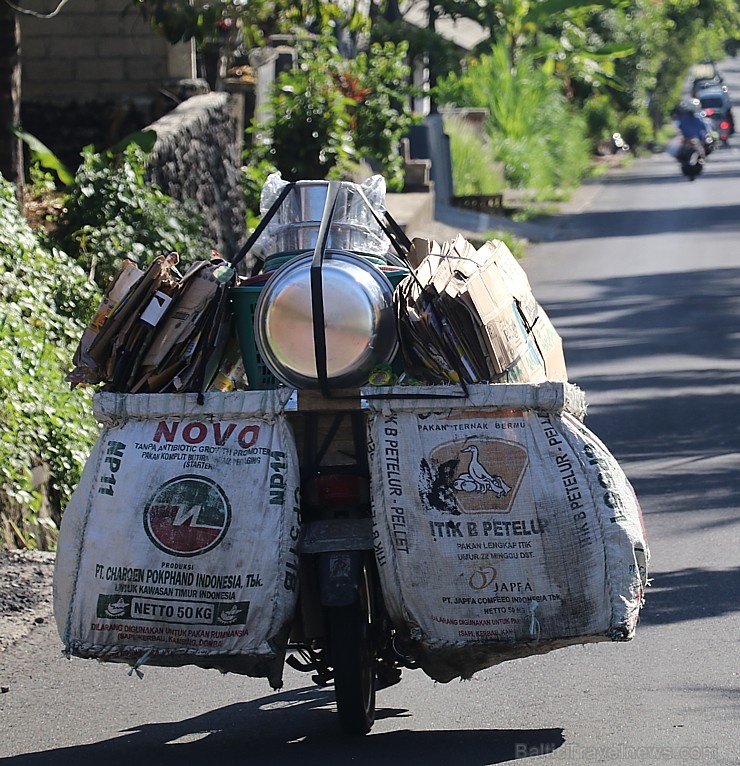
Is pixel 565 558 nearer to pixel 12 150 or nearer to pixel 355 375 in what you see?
pixel 355 375

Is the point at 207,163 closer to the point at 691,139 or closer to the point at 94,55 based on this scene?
the point at 94,55

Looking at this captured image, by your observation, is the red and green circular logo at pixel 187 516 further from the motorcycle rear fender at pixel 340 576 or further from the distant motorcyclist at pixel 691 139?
the distant motorcyclist at pixel 691 139

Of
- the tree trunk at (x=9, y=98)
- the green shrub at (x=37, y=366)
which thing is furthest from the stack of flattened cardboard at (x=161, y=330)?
the tree trunk at (x=9, y=98)

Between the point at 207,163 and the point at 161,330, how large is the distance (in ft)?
32.7

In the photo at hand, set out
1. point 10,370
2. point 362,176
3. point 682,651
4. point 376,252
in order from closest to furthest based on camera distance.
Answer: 1. point 376,252
2. point 682,651
3. point 10,370
4. point 362,176

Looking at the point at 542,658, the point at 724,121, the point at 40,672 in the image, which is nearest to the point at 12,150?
the point at 40,672

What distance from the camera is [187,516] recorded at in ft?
14.4

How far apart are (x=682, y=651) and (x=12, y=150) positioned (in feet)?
23.7

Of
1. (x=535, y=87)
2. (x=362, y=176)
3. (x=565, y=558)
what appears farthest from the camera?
(x=535, y=87)

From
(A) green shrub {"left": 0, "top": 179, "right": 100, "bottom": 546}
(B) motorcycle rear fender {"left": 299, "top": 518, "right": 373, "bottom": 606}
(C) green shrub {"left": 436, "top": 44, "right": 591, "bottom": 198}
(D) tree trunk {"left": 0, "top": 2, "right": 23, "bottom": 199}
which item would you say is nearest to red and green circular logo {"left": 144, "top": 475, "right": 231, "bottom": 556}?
(B) motorcycle rear fender {"left": 299, "top": 518, "right": 373, "bottom": 606}

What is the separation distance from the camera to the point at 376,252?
16.5 ft

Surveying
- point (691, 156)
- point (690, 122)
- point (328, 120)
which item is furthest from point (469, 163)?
point (691, 156)

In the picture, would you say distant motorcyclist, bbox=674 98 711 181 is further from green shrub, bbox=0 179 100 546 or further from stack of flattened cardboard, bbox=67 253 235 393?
stack of flattened cardboard, bbox=67 253 235 393

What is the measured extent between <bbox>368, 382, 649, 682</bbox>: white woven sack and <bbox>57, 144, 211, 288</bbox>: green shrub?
21.7 feet
